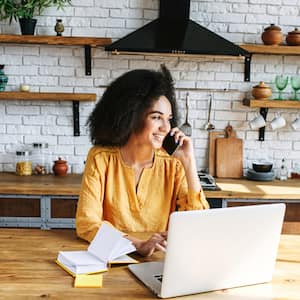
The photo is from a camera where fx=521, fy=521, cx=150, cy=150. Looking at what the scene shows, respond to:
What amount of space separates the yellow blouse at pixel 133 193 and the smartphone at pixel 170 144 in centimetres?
9

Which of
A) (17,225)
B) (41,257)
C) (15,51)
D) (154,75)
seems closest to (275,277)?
(41,257)

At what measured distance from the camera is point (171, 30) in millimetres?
3523

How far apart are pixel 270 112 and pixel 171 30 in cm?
101

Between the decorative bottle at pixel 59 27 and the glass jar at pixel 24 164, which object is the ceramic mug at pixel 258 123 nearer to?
the decorative bottle at pixel 59 27

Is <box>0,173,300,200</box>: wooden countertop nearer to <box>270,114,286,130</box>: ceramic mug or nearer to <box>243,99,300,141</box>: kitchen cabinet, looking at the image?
<box>270,114,286,130</box>: ceramic mug

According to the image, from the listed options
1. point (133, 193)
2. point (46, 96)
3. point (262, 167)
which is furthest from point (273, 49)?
point (133, 193)

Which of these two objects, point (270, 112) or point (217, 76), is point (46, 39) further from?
point (270, 112)

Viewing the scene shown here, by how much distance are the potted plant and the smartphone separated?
70.3 inches

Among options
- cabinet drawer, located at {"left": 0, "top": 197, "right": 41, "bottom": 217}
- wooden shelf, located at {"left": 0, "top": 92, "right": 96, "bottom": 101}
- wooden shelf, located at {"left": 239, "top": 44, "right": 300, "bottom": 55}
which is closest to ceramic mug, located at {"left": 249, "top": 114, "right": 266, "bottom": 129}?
wooden shelf, located at {"left": 239, "top": 44, "right": 300, "bottom": 55}

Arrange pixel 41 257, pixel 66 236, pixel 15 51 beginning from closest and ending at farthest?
pixel 41 257, pixel 66 236, pixel 15 51

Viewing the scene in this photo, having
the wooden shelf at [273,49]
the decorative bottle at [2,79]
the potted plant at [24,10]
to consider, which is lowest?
the decorative bottle at [2,79]

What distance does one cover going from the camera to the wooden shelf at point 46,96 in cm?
361

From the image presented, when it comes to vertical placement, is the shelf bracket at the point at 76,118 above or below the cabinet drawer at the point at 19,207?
above

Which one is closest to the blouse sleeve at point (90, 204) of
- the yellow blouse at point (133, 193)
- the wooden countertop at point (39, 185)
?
the yellow blouse at point (133, 193)
